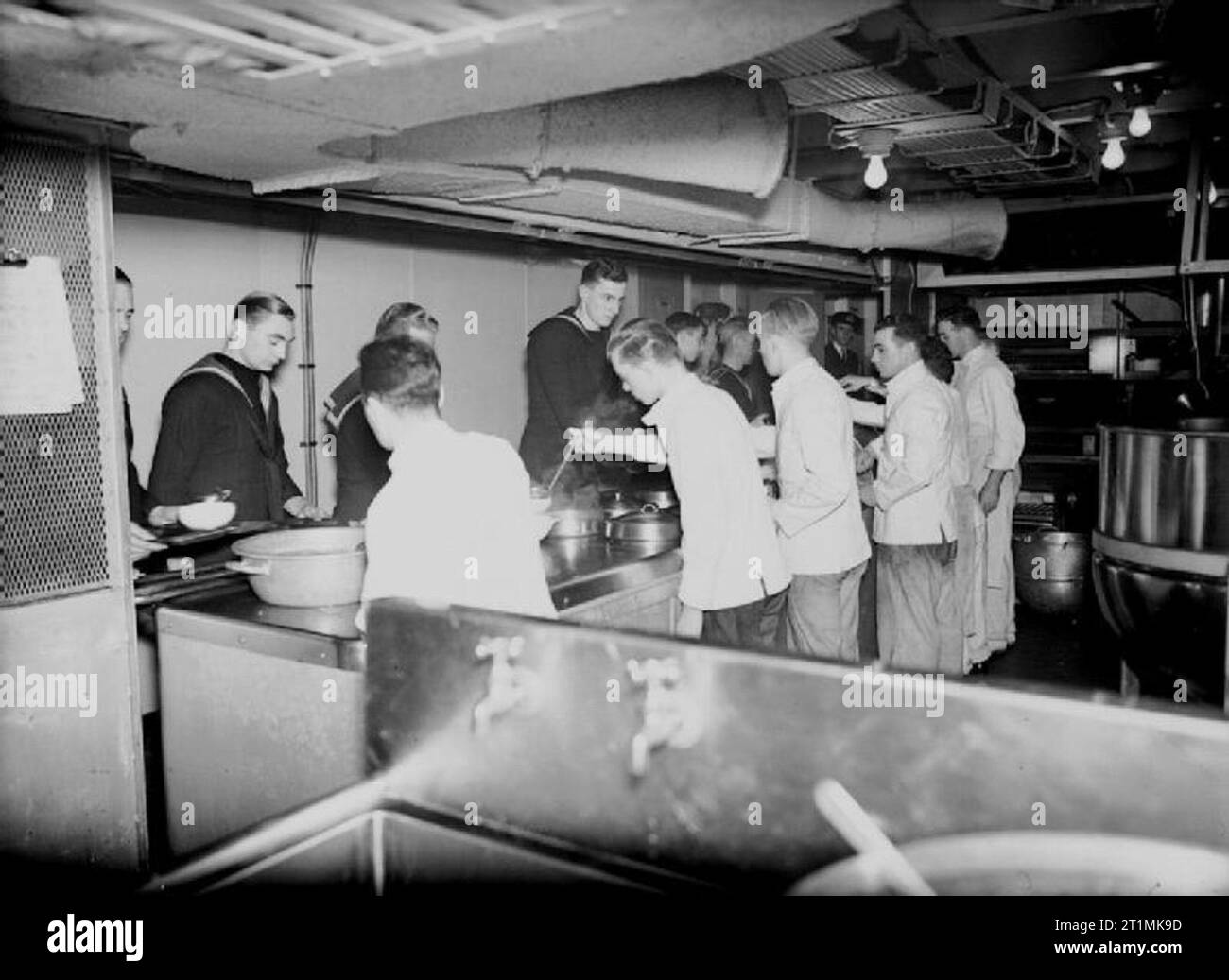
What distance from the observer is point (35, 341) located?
2.50m

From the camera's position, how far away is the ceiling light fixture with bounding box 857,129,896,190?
14.5 feet

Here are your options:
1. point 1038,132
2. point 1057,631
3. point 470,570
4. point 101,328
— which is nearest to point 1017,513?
point 1057,631

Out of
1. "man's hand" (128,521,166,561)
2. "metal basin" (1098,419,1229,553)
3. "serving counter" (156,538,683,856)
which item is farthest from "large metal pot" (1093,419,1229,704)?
"man's hand" (128,521,166,561)

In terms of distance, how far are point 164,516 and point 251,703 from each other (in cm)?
95

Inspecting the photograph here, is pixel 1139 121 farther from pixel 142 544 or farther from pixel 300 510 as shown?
pixel 142 544

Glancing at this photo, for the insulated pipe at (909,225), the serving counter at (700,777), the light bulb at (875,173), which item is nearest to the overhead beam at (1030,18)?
the light bulb at (875,173)

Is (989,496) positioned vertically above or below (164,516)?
below

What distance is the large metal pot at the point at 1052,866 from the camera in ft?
4.65

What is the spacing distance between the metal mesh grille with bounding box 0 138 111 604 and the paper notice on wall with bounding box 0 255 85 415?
0.04 metres

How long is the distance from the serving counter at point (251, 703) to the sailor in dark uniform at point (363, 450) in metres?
1.11

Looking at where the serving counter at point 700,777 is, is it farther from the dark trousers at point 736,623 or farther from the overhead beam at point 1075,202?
the overhead beam at point 1075,202

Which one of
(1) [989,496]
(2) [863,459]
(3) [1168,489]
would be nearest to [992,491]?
(1) [989,496]
